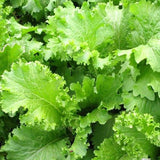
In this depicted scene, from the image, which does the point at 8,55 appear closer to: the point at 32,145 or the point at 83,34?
the point at 83,34

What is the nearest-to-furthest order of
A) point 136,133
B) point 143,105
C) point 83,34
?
point 136,133
point 143,105
point 83,34

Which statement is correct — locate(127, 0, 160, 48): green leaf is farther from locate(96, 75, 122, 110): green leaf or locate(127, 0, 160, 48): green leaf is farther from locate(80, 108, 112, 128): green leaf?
locate(80, 108, 112, 128): green leaf

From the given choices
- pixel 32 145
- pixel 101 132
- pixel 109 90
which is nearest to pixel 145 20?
pixel 109 90

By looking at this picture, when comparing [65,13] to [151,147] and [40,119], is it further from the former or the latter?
[151,147]

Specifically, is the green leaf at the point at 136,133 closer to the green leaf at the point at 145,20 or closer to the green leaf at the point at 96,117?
the green leaf at the point at 96,117

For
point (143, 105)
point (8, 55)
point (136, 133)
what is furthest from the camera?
point (8, 55)
